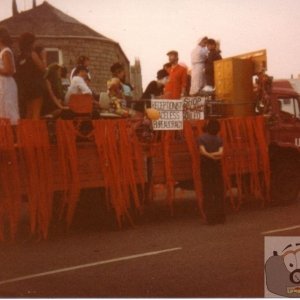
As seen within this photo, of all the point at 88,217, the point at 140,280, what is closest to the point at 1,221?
the point at 88,217

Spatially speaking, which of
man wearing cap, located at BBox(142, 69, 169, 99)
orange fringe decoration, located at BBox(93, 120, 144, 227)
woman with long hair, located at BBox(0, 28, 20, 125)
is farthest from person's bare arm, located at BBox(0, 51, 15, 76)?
man wearing cap, located at BBox(142, 69, 169, 99)

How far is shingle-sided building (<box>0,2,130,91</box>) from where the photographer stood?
865cm

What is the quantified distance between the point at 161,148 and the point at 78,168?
1113mm

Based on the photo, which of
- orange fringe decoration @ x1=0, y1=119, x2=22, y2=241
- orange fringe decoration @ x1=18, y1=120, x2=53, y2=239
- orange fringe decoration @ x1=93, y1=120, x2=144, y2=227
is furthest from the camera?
orange fringe decoration @ x1=93, y1=120, x2=144, y2=227

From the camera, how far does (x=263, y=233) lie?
8445 millimetres

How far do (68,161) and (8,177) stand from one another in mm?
687

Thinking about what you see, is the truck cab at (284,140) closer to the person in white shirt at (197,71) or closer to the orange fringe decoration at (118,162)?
the person in white shirt at (197,71)

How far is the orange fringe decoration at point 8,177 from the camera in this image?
314 inches

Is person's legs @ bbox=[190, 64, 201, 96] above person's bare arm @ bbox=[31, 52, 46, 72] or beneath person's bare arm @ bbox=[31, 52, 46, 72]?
beneath

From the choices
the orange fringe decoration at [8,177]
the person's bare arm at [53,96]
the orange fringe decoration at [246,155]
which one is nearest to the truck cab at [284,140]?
the orange fringe decoration at [246,155]

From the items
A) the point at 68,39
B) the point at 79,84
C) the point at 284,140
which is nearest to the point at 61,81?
the point at 79,84

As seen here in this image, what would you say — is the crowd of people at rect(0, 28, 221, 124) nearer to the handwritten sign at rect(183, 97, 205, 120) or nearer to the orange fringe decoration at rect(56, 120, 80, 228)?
the handwritten sign at rect(183, 97, 205, 120)

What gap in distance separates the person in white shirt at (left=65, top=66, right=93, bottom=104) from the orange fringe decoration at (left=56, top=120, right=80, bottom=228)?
710 millimetres

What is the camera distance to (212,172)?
919 centimetres
